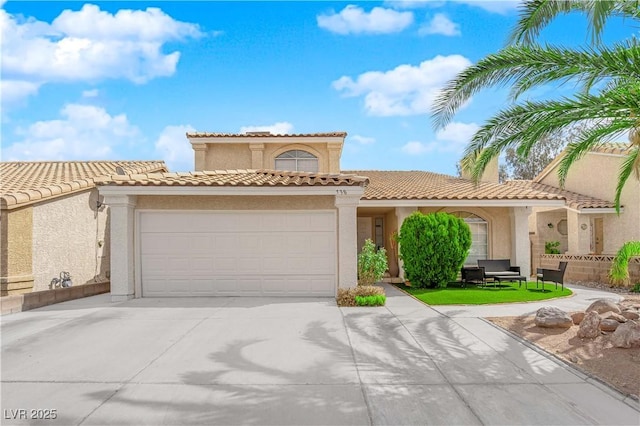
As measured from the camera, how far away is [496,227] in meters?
17.0

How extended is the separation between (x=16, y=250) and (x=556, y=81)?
49.9 feet

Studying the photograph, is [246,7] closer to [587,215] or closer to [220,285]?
[220,285]

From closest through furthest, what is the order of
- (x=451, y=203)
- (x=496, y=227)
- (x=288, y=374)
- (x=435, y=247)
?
(x=288, y=374) → (x=435, y=247) → (x=451, y=203) → (x=496, y=227)

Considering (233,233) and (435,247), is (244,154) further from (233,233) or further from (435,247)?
(435,247)

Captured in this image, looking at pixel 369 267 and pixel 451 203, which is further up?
pixel 451 203

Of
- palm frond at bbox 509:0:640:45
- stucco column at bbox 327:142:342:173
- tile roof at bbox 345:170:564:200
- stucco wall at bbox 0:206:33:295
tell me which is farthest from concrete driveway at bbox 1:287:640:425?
stucco column at bbox 327:142:342:173

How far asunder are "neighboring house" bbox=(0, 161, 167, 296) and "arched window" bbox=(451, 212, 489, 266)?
13.6 m

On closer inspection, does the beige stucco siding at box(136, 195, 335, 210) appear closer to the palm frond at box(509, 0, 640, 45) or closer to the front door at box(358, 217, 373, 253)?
the palm frond at box(509, 0, 640, 45)

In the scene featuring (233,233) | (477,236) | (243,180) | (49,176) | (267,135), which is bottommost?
(477,236)

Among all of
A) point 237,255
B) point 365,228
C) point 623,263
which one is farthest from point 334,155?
point 623,263

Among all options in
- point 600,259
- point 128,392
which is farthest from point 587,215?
point 128,392

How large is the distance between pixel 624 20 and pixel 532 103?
2.29 meters

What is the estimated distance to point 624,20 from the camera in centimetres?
793

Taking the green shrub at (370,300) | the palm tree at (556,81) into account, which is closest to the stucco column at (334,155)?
the green shrub at (370,300)
